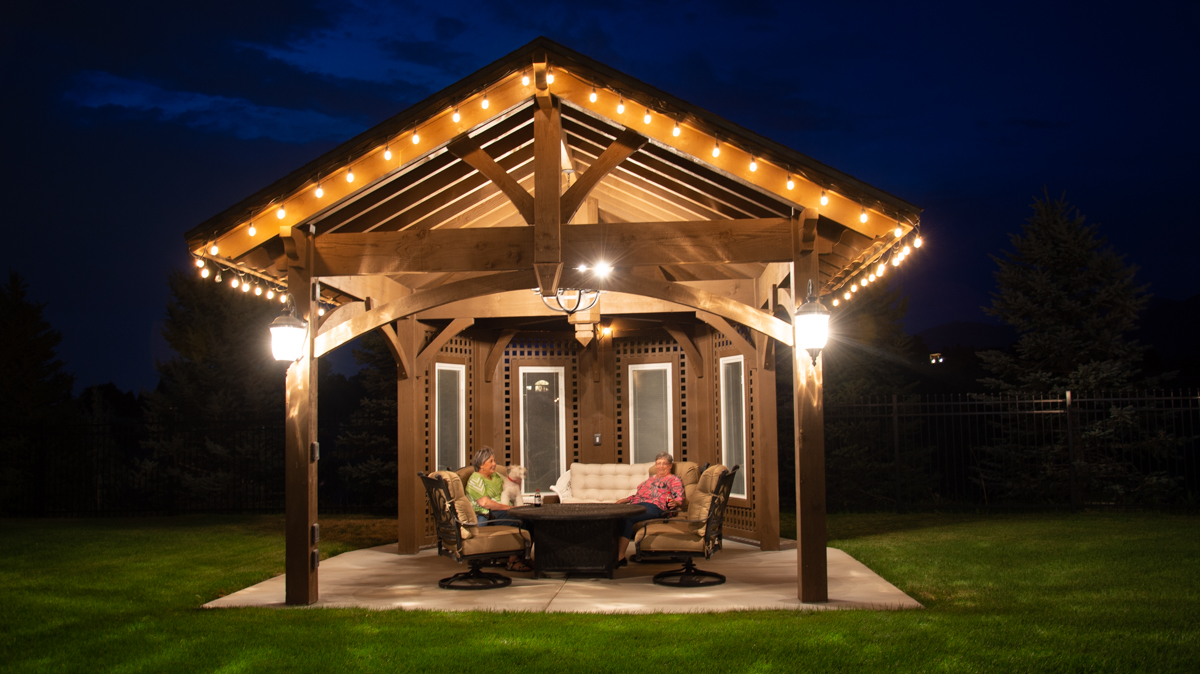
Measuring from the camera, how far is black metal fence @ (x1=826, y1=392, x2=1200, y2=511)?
12648 millimetres

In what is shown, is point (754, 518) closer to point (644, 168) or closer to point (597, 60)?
point (644, 168)

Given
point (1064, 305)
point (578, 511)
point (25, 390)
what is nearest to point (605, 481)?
point (578, 511)

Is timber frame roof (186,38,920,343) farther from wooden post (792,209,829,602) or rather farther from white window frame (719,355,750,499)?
white window frame (719,355,750,499)

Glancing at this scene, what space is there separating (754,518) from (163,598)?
571 cm

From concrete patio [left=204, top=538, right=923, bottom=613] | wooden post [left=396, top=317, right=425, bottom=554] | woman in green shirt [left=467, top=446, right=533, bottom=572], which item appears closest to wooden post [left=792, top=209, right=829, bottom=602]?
concrete patio [left=204, top=538, right=923, bottom=613]

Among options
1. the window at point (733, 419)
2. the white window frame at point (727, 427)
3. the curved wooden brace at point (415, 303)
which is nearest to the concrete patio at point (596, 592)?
the white window frame at point (727, 427)

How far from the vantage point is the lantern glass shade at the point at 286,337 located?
584 centimetres

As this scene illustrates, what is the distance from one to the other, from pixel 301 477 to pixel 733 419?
17.1 feet

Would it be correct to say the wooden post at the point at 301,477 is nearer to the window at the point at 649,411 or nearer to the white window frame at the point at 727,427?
the white window frame at the point at 727,427

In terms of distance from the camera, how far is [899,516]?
40.5 ft

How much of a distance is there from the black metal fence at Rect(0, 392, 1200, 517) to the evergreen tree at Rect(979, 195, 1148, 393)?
0.49 m

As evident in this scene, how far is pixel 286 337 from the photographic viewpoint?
231 inches

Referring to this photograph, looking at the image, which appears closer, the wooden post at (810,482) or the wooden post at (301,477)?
the wooden post at (810,482)

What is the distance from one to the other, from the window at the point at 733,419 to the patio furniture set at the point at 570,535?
85.8 inches
